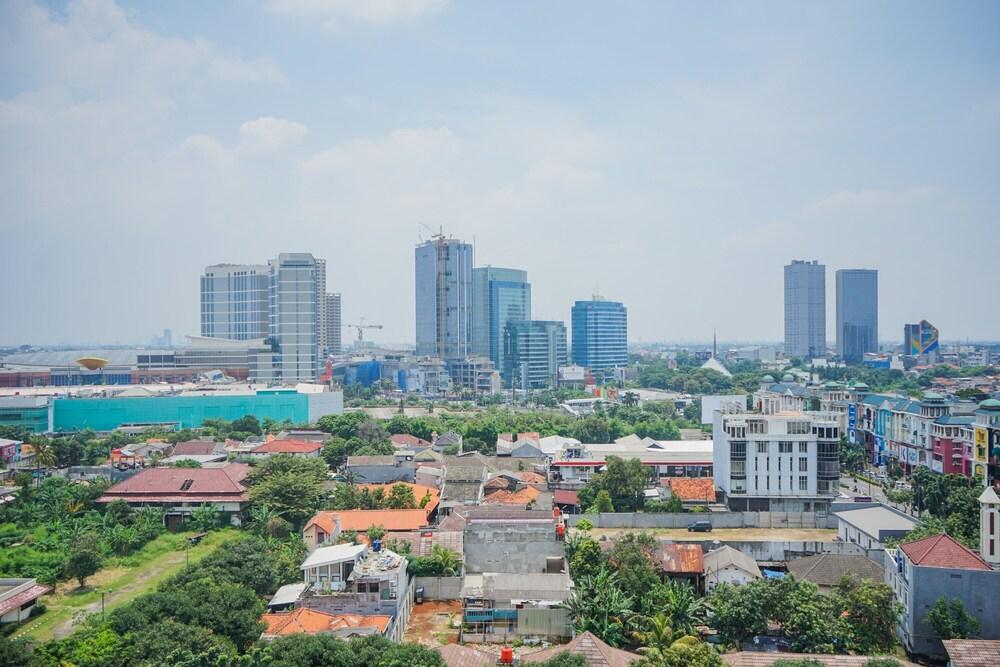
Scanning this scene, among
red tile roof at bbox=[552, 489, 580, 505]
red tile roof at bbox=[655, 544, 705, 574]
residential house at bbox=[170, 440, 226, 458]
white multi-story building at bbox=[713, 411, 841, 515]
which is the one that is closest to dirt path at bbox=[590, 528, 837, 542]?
white multi-story building at bbox=[713, 411, 841, 515]

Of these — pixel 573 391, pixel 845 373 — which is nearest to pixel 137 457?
pixel 573 391

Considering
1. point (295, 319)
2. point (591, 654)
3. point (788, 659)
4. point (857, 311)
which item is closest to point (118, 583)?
point (591, 654)

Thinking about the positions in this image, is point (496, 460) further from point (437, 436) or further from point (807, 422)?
point (807, 422)

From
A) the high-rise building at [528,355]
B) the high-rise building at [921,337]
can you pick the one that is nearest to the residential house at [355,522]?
the high-rise building at [528,355]

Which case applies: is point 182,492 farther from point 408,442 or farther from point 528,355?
point 528,355

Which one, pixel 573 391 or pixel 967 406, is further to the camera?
pixel 573 391

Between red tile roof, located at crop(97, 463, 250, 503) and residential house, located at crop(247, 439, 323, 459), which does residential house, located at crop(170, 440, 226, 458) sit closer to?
residential house, located at crop(247, 439, 323, 459)
